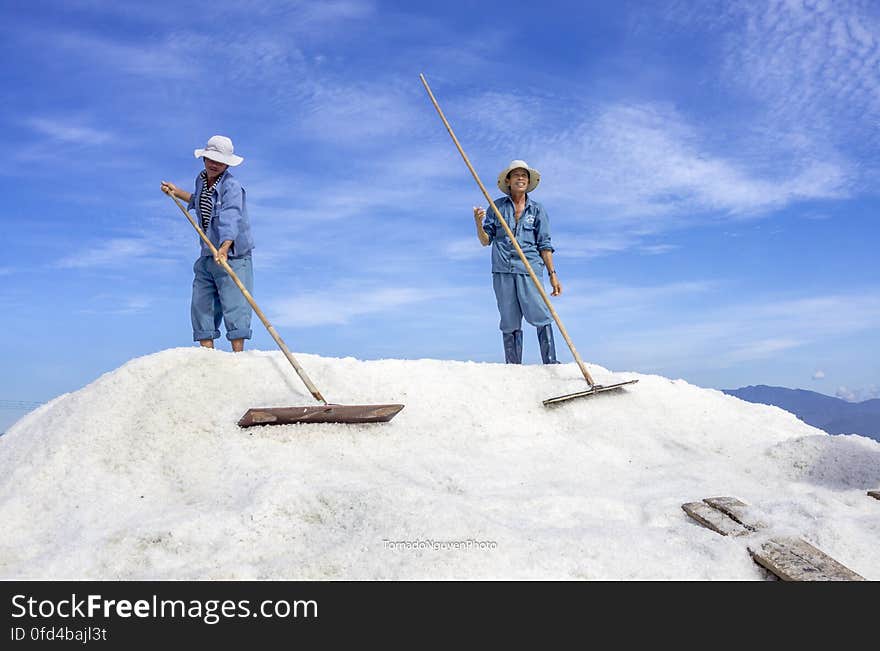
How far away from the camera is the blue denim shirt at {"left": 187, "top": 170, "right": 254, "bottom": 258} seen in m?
6.03

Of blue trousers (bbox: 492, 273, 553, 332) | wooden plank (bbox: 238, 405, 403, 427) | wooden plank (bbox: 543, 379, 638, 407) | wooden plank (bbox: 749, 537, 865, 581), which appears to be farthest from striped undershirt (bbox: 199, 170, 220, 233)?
wooden plank (bbox: 749, 537, 865, 581)

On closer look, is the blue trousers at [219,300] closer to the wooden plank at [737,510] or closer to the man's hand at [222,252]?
the man's hand at [222,252]

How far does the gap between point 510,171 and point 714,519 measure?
→ 4.34 m

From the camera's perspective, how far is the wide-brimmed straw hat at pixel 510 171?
694 cm

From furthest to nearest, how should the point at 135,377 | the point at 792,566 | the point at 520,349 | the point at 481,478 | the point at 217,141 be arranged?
the point at 520,349 → the point at 217,141 → the point at 135,377 → the point at 481,478 → the point at 792,566

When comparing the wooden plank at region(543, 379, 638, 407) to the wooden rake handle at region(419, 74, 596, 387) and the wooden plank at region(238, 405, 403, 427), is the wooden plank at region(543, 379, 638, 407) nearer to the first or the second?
the wooden rake handle at region(419, 74, 596, 387)

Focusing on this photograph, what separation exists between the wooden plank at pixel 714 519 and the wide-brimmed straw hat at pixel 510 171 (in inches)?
160

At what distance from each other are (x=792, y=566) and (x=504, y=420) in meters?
2.76

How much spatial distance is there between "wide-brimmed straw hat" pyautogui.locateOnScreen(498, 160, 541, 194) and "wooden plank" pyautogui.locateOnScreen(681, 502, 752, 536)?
4.06 metres

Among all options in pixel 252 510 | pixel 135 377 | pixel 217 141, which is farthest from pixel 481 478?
pixel 217 141

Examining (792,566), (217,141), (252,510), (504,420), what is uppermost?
(217,141)

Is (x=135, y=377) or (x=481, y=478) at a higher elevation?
(x=135, y=377)
